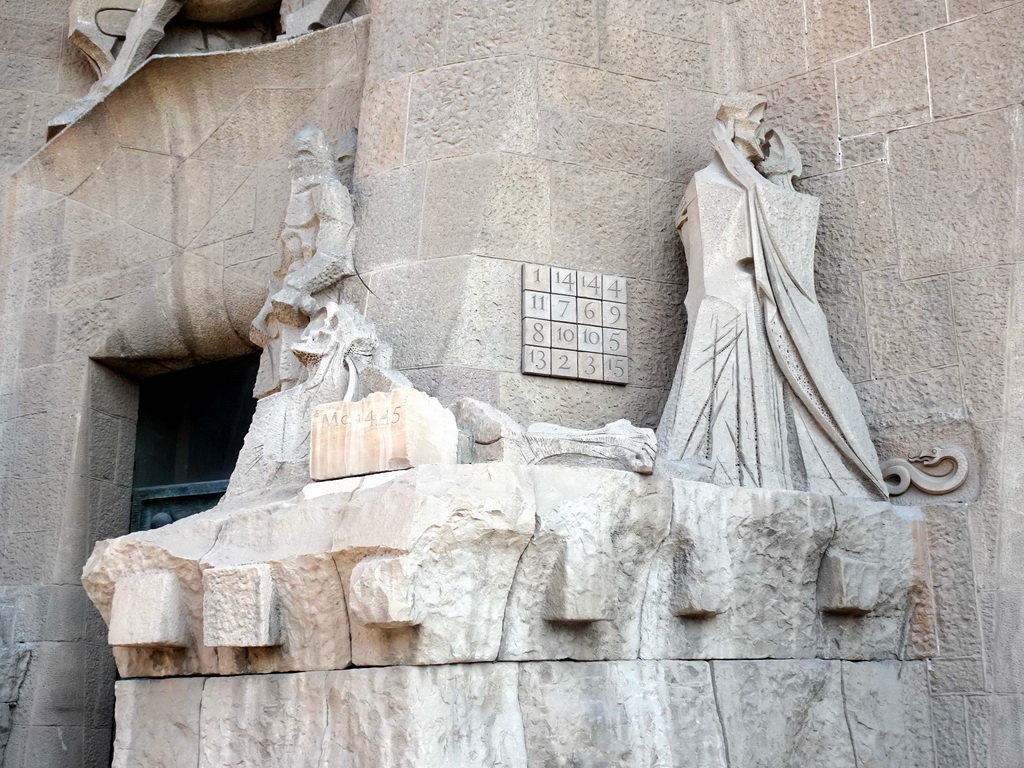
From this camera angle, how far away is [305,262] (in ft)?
16.3

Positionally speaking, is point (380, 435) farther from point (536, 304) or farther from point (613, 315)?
point (613, 315)

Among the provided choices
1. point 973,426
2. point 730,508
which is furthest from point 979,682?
point 730,508

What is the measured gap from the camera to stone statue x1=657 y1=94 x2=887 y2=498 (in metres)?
4.61

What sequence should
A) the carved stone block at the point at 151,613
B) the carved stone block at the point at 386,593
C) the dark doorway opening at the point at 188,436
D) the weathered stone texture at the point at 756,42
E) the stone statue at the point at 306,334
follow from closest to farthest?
the carved stone block at the point at 386,593
the carved stone block at the point at 151,613
the stone statue at the point at 306,334
the weathered stone texture at the point at 756,42
the dark doorway opening at the point at 188,436

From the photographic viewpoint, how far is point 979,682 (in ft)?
15.0

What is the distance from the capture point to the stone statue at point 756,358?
4.61 meters

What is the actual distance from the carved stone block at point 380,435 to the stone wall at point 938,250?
6.31 ft

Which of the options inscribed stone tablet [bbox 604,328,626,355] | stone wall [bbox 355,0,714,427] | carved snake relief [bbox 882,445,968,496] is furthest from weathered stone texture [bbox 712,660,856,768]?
inscribed stone tablet [bbox 604,328,626,355]

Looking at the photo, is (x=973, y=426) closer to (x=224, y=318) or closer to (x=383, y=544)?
(x=383, y=544)

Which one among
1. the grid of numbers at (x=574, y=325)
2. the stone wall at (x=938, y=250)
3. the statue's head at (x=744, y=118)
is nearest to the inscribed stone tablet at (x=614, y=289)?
the grid of numbers at (x=574, y=325)

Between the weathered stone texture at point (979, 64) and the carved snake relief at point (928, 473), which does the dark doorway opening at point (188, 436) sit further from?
the weathered stone texture at point (979, 64)

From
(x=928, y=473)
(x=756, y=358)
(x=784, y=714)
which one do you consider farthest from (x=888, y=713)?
(x=756, y=358)

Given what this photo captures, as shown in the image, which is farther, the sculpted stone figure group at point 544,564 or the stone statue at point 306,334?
the stone statue at point 306,334

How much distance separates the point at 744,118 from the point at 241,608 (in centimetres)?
274
